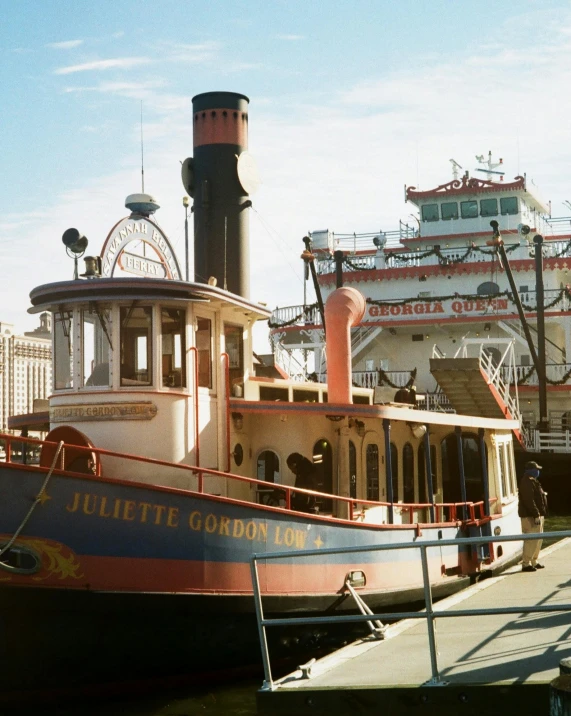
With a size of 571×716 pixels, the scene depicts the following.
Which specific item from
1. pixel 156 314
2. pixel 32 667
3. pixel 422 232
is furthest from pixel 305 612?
pixel 422 232

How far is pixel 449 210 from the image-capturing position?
39.6 metres

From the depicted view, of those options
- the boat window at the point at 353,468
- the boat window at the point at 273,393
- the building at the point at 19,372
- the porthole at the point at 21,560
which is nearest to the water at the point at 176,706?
the porthole at the point at 21,560

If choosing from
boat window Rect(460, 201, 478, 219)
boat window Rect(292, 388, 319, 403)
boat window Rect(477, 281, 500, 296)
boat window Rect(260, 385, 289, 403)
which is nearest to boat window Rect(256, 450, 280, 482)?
boat window Rect(260, 385, 289, 403)

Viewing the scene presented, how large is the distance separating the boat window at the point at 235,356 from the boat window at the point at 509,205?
90.5 ft

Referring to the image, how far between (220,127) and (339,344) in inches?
181

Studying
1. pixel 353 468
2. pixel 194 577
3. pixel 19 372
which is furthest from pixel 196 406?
pixel 19 372

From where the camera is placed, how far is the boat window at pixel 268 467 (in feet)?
44.1

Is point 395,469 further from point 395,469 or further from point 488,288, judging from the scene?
point 488,288

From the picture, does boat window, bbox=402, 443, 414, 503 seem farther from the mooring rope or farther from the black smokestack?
the mooring rope

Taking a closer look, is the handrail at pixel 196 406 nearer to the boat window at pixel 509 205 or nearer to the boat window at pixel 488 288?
the boat window at pixel 488 288

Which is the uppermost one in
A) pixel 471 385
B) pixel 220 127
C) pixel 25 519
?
pixel 220 127

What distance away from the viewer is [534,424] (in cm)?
3241

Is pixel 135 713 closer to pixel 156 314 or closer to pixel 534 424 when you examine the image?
pixel 156 314

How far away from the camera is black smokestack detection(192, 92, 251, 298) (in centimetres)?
1561
